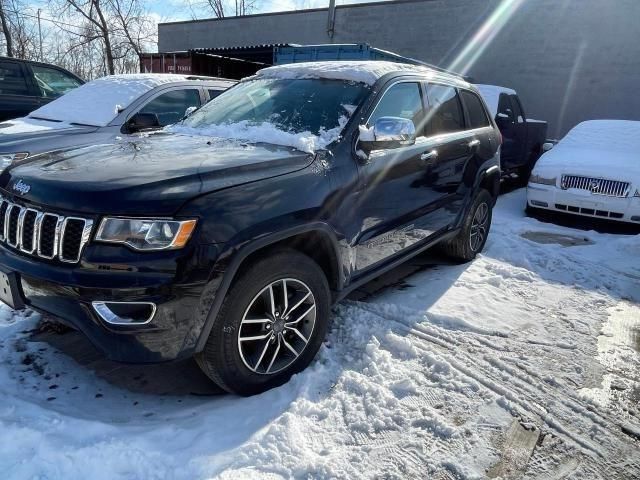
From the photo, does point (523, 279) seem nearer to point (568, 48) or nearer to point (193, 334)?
point (193, 334)

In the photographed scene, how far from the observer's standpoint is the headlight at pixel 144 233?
2.15m

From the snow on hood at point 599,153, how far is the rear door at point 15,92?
7874mm

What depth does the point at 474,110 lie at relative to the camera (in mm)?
4879

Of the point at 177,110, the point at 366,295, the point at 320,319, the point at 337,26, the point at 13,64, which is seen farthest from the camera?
the point at 337,26

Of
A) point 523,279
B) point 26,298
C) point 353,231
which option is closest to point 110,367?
point 26,298

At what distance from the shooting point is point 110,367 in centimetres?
289

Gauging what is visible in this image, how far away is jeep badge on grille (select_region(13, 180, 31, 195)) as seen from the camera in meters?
2.40

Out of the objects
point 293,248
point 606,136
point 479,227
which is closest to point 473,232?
point 479,227

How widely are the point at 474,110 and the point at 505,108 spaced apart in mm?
4494

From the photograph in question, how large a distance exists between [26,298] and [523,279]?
4001 millimetres

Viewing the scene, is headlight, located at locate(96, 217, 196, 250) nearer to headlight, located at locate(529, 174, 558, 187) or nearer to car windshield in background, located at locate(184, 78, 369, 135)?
car windshield in background, located at locate(184, 78, 369, 135)

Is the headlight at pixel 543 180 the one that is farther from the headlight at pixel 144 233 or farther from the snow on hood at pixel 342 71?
the headlight at pixel 144 233

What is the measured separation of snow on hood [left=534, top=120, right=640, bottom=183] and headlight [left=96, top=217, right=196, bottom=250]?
610cm

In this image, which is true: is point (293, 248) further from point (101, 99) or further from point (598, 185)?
point (598, 185)
